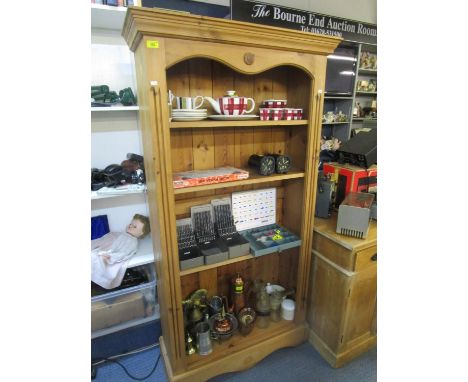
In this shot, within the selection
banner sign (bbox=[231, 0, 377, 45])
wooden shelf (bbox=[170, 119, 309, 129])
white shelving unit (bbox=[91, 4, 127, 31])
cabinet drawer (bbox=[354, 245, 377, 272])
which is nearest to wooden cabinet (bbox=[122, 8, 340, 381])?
wooden shelf (bbox=[170, 119, 309, 129])

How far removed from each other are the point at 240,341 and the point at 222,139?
3.65 feet

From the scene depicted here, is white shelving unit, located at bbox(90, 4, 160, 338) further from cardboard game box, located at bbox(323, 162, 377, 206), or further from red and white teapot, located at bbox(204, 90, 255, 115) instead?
cardboard game box, located at bbox(323, 162, 377, 206)

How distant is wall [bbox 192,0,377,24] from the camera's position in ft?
8.52

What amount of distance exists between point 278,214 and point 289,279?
0.45 metres

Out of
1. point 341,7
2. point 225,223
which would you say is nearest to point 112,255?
point 225,223

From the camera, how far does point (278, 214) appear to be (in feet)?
5.50

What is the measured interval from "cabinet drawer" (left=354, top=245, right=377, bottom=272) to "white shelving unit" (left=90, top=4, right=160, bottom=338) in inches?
40.8

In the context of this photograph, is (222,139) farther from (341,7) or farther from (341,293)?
(341,7)

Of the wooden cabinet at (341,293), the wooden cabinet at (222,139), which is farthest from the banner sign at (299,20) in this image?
the wooden cabinet at (341,293)

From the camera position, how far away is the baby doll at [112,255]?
1.33m

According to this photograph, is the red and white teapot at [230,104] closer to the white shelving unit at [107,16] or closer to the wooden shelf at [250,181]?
the wooden shelf at [250,181]

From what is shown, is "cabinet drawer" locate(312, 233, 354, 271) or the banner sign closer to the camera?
"cabinet drawer" locate(312, 233, 354, 271)
